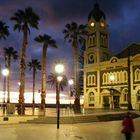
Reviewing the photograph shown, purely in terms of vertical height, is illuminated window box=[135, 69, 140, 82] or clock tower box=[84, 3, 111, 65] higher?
clock tower box=[84, 3, 111, 65]

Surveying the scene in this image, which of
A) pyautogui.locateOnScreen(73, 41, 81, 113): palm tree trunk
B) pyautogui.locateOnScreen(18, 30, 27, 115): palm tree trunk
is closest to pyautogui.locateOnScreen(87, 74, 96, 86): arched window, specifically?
pyautogui.locateOnScreen(73, 41, 81, 113): palm tree trunk

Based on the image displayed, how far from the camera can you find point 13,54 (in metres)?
74.4

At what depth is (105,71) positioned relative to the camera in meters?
75.3

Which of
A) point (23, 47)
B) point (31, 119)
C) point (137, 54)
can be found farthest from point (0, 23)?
point (137, 54)

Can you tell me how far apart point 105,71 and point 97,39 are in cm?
875

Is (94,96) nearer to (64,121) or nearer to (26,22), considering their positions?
(26,22)

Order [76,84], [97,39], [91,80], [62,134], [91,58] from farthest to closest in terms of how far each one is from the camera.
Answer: [91,58] → [97,39] → [91,80] → [76,84] → [62,134]

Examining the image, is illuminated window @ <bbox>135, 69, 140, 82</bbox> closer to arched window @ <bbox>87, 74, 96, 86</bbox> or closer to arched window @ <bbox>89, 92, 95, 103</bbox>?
arched window @ <bbox>87, 74, 96, 86</bbox>

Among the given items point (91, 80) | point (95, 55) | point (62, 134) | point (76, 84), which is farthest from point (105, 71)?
point (62, 134)

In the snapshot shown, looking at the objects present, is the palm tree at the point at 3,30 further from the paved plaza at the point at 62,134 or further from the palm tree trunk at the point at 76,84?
the paved plaza at the point at 62,134

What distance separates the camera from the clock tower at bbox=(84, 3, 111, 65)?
261 feet

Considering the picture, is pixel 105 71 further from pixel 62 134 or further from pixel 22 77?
pixel 62 134

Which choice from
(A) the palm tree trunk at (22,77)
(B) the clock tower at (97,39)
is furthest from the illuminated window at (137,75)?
(A) the palm tree trunk at (22,77)

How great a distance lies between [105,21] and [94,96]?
1924 cm
